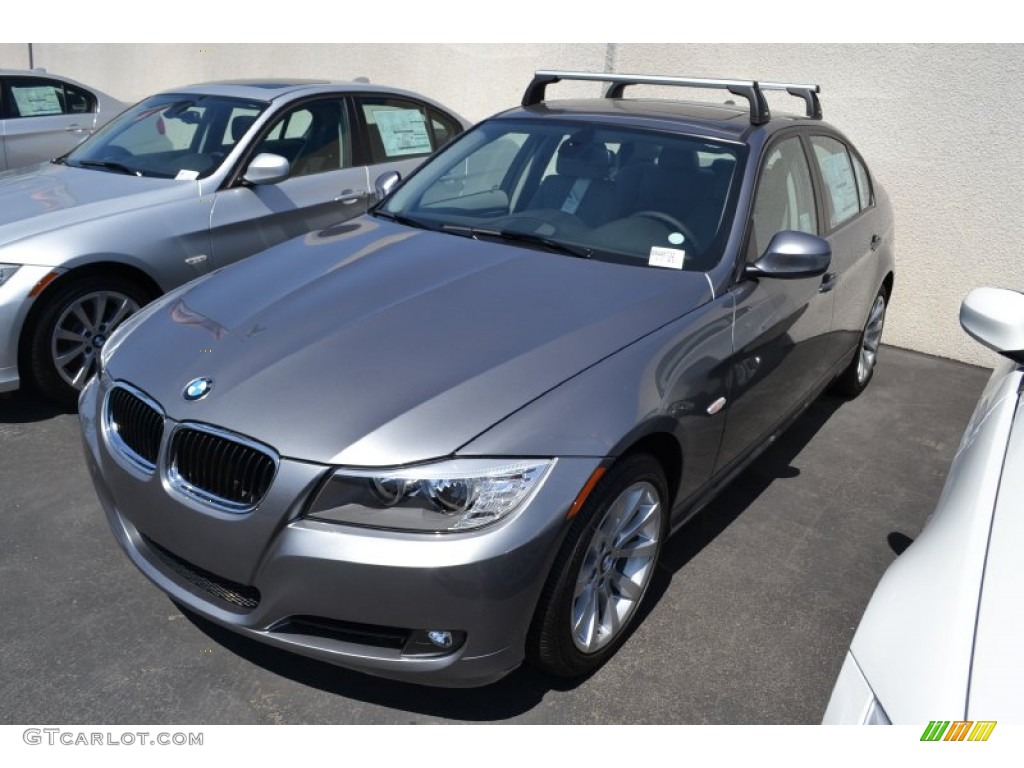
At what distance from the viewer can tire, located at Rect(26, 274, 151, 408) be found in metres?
4.23

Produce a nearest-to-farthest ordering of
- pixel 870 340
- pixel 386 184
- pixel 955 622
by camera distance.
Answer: pixel 955 622 → pixel 386 184 → pixel 870 340

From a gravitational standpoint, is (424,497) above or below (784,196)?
below

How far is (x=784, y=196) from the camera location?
12.0ft

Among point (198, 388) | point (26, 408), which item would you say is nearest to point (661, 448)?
point (198, 388)

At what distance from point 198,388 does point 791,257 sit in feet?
6.79

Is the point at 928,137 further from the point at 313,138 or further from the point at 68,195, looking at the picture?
the point at 68,195

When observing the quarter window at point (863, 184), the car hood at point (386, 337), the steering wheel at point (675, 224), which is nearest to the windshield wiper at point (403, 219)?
the car hood at point (386, 337)

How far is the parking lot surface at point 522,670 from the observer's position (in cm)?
261

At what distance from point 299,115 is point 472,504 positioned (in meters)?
3.82

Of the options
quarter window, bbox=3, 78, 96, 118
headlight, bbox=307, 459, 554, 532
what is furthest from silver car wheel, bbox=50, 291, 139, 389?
quarter window, bbox=3, 78, 96, 118

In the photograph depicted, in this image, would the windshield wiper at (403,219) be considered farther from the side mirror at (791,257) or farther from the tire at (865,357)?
the tire at (865,357)

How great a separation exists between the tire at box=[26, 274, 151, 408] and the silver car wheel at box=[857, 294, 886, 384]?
4.01 metres

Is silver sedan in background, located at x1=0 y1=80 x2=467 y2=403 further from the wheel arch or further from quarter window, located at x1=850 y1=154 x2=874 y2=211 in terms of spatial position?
the wheel arch

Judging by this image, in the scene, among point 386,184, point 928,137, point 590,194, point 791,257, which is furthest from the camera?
point 928,137
